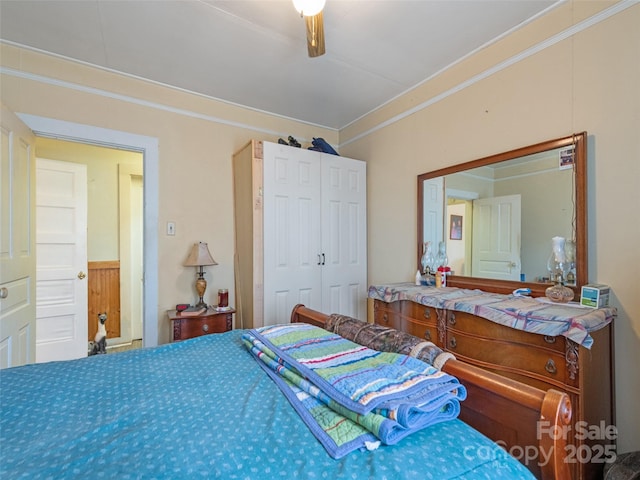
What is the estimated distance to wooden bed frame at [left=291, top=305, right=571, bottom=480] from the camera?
722mm

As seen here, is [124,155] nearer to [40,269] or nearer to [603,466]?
[40,269]

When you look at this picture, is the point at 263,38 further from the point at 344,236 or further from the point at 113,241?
the point at 113,241

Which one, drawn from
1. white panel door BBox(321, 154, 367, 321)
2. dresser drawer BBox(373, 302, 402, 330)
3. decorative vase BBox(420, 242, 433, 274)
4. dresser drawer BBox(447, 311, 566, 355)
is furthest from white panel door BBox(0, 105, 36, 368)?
decorative vase BBox(420, 242, 433, 274)

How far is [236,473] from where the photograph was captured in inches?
25.6

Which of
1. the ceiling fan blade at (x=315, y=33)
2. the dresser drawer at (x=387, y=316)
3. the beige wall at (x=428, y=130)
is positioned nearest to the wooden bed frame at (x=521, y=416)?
the beige wall at (x=428, y=130)

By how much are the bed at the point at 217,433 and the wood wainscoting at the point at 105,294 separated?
2.98m

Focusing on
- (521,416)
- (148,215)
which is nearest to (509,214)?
(521,416)

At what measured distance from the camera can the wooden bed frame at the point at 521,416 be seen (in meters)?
0.72

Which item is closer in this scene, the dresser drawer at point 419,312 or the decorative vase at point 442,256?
the dresser drawer at point 419,312

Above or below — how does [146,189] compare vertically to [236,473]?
above

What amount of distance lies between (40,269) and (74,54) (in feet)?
6.94

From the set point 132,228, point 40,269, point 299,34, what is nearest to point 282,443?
point 299,34

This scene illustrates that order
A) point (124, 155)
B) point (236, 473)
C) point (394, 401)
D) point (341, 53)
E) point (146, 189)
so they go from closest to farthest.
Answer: point (236, 473) < point (394, 401) < point (341, 53) < point (146, 189) < point (124, 155)

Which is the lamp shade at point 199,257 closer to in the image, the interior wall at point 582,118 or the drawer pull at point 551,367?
the interior wall at point 582,118
